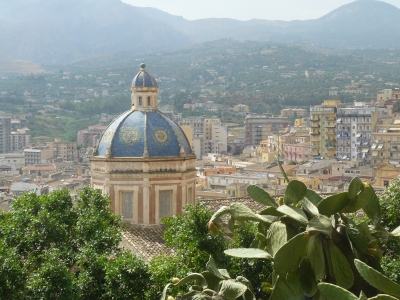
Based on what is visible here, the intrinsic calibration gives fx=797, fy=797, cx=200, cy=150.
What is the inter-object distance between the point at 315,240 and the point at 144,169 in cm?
1232

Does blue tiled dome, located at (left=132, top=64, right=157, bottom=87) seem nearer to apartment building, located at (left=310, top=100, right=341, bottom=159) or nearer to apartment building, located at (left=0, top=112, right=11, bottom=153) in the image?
apartment building, located at (left=310, top=100, right=341, bottom=159)

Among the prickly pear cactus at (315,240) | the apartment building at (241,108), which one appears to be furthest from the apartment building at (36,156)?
the prickly pear cactus at (315,240)

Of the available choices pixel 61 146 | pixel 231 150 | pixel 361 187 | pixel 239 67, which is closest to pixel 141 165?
pixel 361 187

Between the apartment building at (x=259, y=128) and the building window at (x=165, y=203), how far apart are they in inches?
3726

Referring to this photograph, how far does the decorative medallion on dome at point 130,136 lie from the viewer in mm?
19859

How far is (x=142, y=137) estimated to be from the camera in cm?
1984

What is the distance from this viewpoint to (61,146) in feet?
338

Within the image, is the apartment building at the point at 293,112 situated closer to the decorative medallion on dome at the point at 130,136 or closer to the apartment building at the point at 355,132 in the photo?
the apartment building at the point at 355,132

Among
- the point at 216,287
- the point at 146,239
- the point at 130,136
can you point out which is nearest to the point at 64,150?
the point at 130,136

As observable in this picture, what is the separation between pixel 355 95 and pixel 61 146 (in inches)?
1976

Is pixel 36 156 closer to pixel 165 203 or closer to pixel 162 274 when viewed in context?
pixel 165 203

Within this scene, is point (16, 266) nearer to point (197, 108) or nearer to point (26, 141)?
point (26, 141)

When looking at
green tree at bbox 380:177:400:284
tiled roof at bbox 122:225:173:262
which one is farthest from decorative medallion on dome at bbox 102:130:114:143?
green tree at bbox 380:177:400:284

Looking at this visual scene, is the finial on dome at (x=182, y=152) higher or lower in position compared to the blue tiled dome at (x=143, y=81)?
lower
